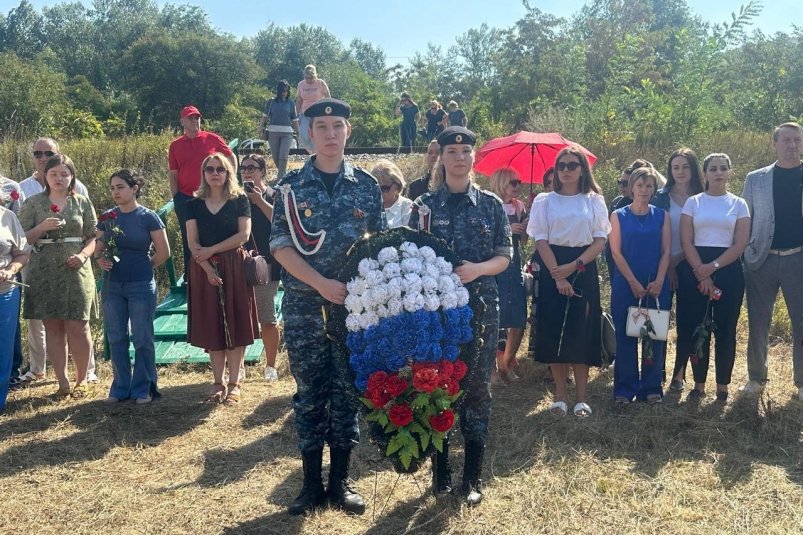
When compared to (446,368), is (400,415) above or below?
below

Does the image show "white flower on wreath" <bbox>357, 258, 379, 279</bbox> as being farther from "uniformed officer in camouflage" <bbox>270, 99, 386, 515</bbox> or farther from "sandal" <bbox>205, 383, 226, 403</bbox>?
"sandal" <bbox>205, 383, 226, 403</bbox>

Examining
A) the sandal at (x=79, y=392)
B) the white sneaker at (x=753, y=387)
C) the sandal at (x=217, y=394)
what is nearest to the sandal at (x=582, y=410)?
→ the white sneaker at (x=753, y=387)

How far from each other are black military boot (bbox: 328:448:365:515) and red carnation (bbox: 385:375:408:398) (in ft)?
2.48

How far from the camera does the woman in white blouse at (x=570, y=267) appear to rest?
210 inches

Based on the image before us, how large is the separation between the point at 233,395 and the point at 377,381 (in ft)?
9.41

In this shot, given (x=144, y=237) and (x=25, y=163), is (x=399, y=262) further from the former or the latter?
(x=25, y=163)

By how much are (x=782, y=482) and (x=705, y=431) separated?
2.66 ft

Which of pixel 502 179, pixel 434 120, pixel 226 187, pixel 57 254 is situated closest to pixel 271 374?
pixel 226 187

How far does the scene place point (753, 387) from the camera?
5.93 meters

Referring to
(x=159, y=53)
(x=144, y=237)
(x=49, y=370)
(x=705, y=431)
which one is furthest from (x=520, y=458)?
(x=159, y=53)

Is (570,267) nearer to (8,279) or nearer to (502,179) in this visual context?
(502,179)

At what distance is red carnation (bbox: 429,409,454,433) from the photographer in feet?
11.1

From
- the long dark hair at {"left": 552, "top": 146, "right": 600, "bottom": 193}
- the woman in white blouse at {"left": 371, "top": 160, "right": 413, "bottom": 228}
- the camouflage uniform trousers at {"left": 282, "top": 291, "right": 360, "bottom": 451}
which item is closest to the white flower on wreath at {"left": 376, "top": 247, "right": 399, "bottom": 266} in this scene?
the camouflage uniform trousers at {"left": 282, "top": 291, "right": 360, "bottom": 451}

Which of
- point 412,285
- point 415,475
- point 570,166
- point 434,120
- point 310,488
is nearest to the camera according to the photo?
point 412,285
